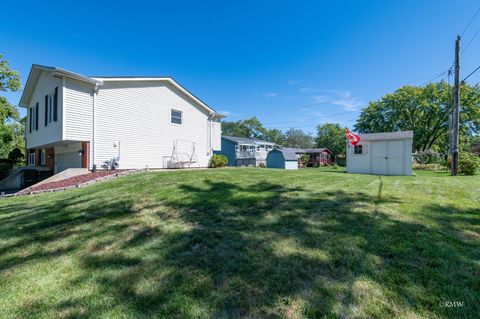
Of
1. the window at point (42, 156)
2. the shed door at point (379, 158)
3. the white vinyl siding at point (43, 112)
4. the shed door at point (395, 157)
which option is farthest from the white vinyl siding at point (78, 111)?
the shed door at point (395, 157)

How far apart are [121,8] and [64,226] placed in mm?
12477

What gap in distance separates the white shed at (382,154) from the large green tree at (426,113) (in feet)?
81.2

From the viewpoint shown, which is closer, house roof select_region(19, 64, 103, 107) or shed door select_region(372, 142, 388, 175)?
house roof select_region(19, 64, 103, 107)

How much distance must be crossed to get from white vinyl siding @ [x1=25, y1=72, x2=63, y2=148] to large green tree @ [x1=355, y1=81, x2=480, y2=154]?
40346 mm

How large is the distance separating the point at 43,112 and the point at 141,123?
589cm

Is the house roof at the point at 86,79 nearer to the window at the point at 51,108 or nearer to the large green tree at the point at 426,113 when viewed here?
the window at the point at 51,108

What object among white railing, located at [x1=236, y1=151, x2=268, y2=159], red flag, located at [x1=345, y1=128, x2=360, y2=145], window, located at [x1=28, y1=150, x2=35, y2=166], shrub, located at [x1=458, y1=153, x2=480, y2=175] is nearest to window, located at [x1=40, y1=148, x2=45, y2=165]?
window, located at [x1=28, y1=150, x2=35, y2=166]

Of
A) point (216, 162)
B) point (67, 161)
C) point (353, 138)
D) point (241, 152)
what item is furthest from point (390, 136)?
point (241, 152)

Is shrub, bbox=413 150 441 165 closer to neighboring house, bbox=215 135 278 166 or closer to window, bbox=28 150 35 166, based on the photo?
neighboring house, bbox=215 135 278 166

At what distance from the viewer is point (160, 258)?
9.02ft

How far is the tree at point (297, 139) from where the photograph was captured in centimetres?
6812

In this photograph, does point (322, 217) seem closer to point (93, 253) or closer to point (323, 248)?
point (323, 248)

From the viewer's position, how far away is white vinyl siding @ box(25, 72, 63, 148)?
1091cm

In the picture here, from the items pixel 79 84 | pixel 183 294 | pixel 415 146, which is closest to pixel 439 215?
pixel 183 294
